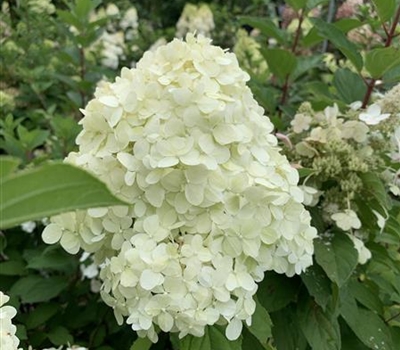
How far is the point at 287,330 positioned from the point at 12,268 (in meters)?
0.71

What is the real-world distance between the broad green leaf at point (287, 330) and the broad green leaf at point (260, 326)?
20 centimetres

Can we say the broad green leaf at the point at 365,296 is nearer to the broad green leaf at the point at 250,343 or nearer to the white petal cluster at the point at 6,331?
the broad green leaf at the point at 250,343

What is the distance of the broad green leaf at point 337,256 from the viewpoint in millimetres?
1094

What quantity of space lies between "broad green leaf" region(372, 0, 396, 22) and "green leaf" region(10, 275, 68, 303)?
0.91 m

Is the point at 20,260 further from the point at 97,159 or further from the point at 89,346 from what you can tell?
the point at 97,159

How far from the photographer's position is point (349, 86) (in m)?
1.45

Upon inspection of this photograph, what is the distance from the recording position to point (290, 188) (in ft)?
3.21

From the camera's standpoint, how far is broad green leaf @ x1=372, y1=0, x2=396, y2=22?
1.27 m

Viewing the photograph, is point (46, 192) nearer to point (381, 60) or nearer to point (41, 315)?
point (381, 60)

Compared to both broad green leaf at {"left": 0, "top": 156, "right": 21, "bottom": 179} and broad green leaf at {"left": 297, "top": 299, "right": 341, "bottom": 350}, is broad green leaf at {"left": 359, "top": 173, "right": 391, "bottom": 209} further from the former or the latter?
broad green leaf at {"left": 0, "top": 156, "right": 21, "bottom": 179}

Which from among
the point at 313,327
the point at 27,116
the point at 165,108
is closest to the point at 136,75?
the point at 165,108

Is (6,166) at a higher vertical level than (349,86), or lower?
higher

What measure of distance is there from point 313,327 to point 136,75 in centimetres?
52

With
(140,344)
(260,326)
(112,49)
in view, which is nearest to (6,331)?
(140,344)
